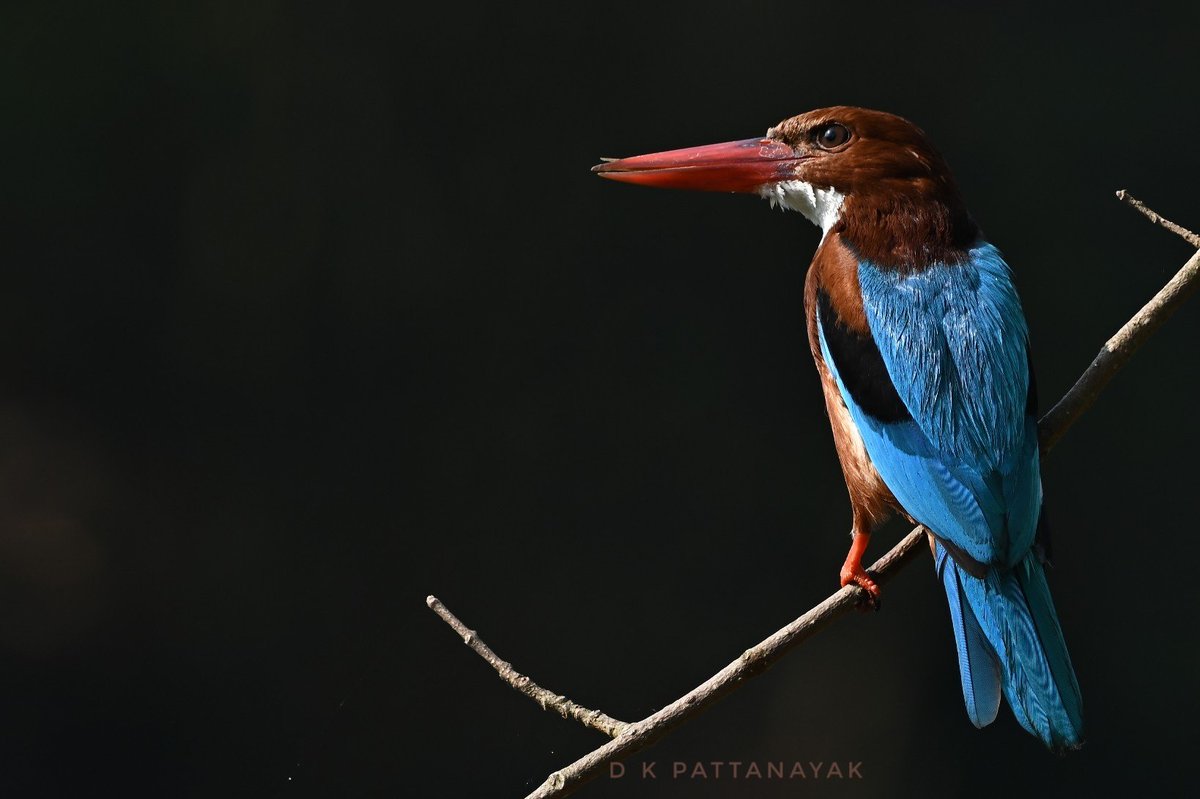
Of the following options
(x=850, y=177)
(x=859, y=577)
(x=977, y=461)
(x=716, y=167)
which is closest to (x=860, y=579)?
(x=859, y=577)

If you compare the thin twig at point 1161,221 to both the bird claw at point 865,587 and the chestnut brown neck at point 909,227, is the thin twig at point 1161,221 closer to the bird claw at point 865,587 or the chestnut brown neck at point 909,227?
the chestnut brown neck at point 909,227

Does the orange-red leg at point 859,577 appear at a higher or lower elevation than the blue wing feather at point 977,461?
lower

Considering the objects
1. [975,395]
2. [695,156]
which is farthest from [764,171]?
[975,395]

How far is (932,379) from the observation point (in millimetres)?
1568

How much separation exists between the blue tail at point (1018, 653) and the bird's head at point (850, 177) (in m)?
0.41

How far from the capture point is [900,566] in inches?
65.7

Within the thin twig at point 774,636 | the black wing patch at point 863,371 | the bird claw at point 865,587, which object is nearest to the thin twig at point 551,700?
the thin twig at point 774,636

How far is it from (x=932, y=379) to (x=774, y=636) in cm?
36

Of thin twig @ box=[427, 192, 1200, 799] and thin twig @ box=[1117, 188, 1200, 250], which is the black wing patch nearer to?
thin twig @ box=[427, 192, 1200, 799]

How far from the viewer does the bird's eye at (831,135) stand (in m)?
1.82

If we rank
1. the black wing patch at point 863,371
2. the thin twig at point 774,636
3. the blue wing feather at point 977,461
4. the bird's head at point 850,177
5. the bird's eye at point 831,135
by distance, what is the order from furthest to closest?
the bird's eye at point 831,135, the bird's head at point 850,177, the black wing patch at point 863,371, the blue wing feather at point 977,461, the thin twig at point 774,636

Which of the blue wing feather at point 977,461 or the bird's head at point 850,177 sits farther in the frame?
the bird's head at point 850,177

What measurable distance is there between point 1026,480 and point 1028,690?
0.22 meters

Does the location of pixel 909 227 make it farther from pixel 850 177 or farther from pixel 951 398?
pixel 951 398
